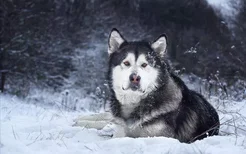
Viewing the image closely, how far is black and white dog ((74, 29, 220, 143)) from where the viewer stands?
4.38 meters

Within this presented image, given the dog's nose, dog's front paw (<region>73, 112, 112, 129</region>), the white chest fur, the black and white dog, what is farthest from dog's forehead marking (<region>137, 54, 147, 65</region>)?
dog's front paw (<region>73, 112, 112, 129</region>)

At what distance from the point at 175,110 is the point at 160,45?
840mm

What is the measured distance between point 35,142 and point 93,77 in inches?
454

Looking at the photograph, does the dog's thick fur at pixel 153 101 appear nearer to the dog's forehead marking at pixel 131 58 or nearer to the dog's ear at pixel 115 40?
the dog's forehead marking at pixel 131 58

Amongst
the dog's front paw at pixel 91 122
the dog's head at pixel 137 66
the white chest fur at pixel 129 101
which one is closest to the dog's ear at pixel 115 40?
the dog's head at pixel 137 66

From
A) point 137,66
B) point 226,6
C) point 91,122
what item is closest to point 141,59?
point 137,66

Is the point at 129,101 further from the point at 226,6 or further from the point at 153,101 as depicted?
the point at 226,6

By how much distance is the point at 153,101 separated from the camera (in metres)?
4.54

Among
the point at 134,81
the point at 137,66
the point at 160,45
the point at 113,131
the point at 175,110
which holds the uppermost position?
the point at 160,45

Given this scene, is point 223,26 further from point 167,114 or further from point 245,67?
point 167,114

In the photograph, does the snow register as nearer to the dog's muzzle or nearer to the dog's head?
the dog's head

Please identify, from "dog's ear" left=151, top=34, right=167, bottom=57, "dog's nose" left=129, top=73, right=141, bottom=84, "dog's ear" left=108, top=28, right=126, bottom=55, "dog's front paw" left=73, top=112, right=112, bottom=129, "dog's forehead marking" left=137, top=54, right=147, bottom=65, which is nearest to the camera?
"dog's nose" left=129, top=73, right=141, bottom=84

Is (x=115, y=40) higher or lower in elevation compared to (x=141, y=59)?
higher

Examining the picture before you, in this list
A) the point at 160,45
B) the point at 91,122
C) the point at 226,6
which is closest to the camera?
the point at 160,45
